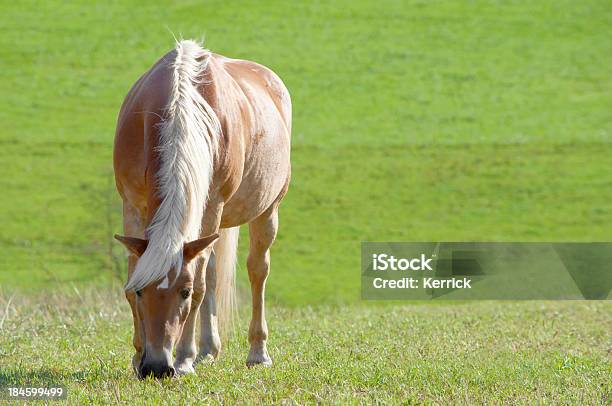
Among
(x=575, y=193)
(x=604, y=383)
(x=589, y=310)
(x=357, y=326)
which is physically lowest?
(x=575, y=193)

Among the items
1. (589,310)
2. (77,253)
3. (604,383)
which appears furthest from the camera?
(77,253)

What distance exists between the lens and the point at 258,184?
741 centimetres

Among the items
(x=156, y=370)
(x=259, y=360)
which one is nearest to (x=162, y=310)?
(x=156, y=370)

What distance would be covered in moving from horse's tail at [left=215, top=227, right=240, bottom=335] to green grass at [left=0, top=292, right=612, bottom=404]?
31 centimetres

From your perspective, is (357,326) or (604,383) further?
(357,326)

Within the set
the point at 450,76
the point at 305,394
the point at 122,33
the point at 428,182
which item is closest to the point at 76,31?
the point at 122,33

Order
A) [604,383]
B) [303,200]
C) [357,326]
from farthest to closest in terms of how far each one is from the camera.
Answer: [303,200]
[357,326]
[604,383]

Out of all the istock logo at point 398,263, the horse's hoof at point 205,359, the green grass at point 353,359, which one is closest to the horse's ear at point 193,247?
the green grass at point 353,359

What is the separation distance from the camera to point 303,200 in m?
25.1

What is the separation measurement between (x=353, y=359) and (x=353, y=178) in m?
19.3

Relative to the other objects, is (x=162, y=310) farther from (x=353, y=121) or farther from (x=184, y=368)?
(x=353, y=121)

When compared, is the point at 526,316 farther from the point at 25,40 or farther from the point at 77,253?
the point at 25,40

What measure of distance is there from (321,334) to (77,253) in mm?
14341

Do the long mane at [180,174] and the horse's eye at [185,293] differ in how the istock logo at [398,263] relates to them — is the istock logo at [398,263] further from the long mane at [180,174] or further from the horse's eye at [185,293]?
the horse's eye at [185,293]
